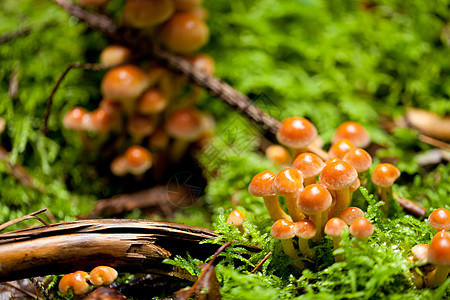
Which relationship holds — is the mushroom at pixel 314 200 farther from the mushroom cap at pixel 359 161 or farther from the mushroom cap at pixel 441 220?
the mushroom cap at pixel 441 220

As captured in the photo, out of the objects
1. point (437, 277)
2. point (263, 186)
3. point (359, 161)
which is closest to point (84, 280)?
point (263, 186)

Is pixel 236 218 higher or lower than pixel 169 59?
lower

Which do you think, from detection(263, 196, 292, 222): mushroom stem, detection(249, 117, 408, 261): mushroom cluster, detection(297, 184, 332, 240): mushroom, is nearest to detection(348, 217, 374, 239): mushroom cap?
detection(249, 117, 408, 261): mushroom cluster

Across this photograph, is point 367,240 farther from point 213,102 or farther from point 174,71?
point 213,102

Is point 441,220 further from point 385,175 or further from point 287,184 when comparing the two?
point 287,184

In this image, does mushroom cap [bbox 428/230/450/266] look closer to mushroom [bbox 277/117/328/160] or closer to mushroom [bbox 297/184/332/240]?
mushroom [bbox 297/184/332/240]

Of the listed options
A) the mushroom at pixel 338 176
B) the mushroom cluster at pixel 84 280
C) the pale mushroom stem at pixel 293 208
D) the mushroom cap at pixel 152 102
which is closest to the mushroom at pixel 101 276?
the mushroom cluster at pixel 84 280

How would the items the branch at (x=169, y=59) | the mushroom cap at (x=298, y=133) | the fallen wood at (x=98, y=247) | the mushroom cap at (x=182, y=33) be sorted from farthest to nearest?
1. the mushroom cap at (x=182, y=33)
2. the branch at (x=169, y=59)
3. the mushroom cap at (x=298, y=133)
4. the fallen wood at (x=98, y=247)
